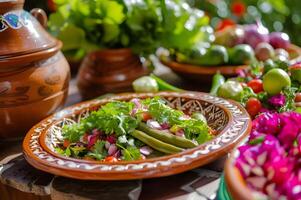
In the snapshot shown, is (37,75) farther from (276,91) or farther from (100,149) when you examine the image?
(276,91)

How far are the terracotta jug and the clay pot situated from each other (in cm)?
30

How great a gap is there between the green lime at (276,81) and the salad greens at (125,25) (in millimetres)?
450

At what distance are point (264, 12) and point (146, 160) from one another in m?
2.11

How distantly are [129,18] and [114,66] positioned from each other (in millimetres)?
164

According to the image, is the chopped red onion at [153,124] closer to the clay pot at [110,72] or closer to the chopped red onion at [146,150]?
the chopped red onion at [146,150]

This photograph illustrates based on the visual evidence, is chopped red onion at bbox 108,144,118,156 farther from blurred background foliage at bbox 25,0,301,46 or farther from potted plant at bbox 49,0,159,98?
blurred background foliage at bbox 25,0,301,46

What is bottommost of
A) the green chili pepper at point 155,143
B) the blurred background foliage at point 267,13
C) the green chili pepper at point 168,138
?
the blurred background foliage at point 267,13

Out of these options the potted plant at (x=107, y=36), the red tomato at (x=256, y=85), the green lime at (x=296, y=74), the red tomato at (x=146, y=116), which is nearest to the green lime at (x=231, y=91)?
the red tomato at (x=256, y=85)

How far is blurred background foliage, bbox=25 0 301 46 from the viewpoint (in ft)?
8.42

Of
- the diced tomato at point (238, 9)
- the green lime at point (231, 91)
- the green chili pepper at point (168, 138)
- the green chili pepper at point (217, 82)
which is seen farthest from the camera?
the diced tomato at point (238, 9)

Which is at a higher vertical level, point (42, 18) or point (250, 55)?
point (42, 18)

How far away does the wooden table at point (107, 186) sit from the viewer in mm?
795

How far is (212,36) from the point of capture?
156 centimetres

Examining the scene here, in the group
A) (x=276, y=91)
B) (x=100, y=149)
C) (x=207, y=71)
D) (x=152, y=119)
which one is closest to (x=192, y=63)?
(x=207, y=71)
